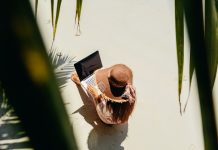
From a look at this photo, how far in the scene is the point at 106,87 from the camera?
244cm

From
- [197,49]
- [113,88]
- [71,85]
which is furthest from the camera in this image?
[71,85]

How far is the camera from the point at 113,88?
94.5 inches

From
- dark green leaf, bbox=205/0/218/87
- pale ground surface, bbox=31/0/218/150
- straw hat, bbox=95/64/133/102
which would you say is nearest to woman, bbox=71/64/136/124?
straw hat, bbox=95/64/133/102

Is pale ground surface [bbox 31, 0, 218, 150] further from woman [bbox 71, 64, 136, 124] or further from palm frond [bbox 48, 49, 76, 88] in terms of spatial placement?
woman [bbox 71, 64, 136, 124]

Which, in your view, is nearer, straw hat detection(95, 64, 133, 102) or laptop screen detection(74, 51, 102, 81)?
straw hat detection(95, 64, 133, 102)

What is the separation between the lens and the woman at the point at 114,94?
2.37 m

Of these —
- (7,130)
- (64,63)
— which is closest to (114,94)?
(64,63)

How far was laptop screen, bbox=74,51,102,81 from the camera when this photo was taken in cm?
259

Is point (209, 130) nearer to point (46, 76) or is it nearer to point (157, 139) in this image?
point (46, 76)

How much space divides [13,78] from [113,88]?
1.86 m

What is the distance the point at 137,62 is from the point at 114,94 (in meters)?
0.60

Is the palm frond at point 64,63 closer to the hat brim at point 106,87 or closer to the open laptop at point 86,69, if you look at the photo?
the open laptop at point 86,69

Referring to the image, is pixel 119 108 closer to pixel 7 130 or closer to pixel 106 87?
pixel 106 87

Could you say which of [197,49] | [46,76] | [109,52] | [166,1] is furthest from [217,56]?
[166,1]
